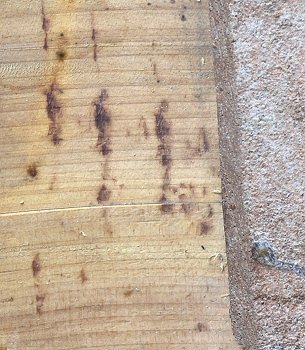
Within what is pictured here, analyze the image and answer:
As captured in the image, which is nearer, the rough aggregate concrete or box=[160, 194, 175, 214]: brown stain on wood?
box=[160, 194, 175, 214]: brown stain on wood

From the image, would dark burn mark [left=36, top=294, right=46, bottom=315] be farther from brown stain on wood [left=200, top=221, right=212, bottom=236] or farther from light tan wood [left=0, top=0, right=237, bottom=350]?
brown stain on wood [left=200, top=221, right=212, bottom=236]

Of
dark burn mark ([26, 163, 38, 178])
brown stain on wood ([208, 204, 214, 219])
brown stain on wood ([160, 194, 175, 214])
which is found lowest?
brown stain on wood ([208, 204, 214, 219])

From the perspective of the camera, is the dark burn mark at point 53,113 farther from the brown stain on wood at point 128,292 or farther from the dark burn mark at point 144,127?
the brown stain on wood at point 128,292

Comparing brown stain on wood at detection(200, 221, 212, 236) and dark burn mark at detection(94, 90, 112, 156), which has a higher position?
dark burn mark at detection(94, 90, 112, 156)

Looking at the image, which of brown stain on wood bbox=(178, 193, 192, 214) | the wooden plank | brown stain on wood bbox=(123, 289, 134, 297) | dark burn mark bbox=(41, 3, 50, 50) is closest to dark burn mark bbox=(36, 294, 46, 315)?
the wooden plank

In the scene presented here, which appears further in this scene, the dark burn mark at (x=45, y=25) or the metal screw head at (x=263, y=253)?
the metal screw head at (x=263, y=253)

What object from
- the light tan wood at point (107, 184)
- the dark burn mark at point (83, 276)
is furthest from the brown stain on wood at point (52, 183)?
the dark burn mark at point (83, 276)

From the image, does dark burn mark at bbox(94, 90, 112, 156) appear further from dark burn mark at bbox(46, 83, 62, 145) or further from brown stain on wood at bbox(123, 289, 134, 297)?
brown stain on wood at bbox(123, 289, 134, 297)

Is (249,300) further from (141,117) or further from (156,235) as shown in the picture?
(141,117)
